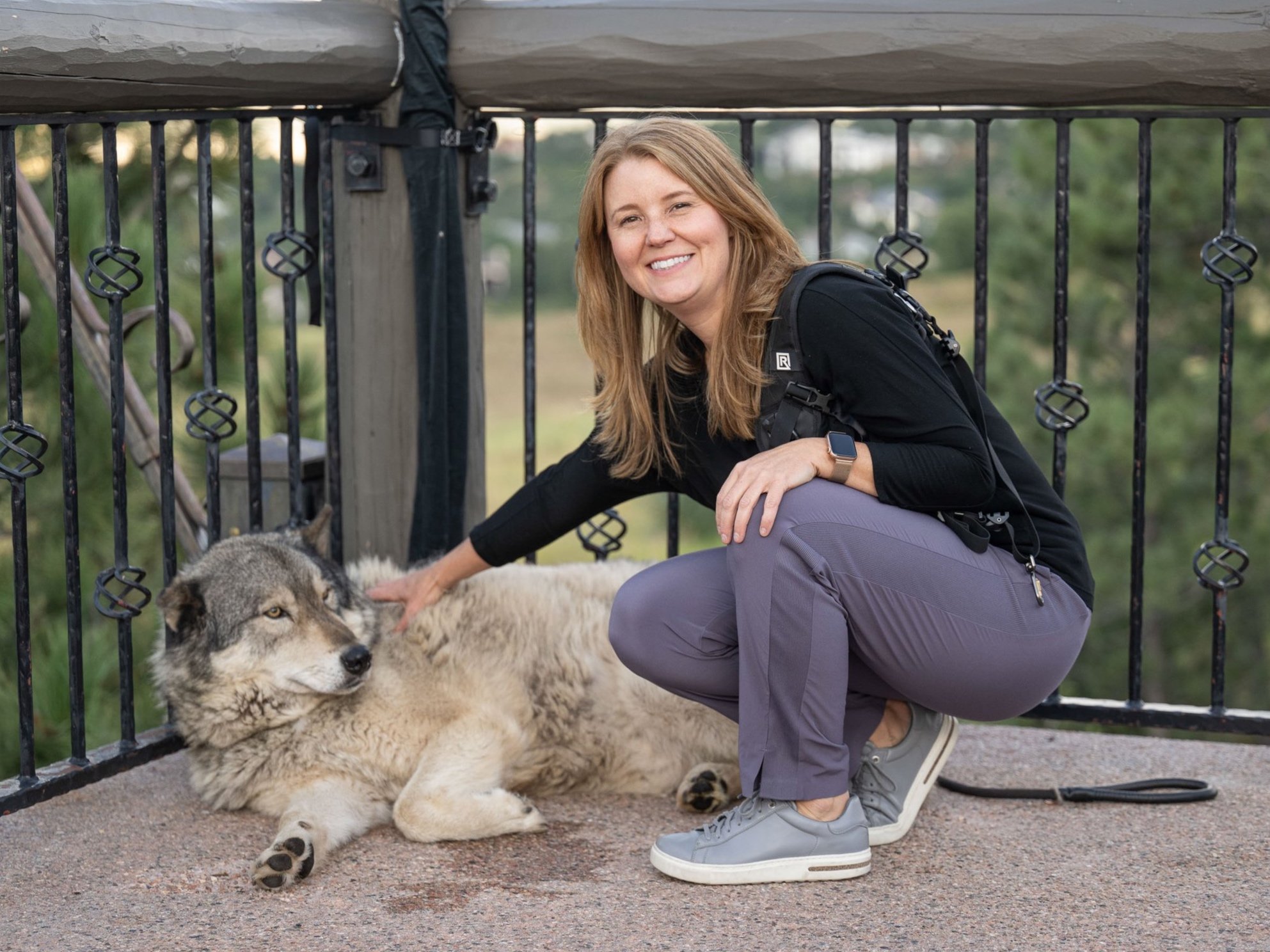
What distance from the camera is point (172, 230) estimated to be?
5758mm

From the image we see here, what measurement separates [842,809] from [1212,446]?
9002 millimetres

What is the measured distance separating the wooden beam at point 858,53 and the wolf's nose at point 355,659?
150 cm

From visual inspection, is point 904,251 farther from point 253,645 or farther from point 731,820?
point 253,645

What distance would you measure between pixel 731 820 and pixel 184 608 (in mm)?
1398

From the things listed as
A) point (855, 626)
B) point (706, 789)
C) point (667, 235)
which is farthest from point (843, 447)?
point (706, 789)

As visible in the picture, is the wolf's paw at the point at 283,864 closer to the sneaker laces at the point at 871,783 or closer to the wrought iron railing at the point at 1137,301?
the sneaker laces at the point at 871,783

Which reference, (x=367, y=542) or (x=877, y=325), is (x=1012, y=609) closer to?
(x=877, y=325)

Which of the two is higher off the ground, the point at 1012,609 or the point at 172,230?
the point at 172,230

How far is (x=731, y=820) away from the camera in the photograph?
2.78m

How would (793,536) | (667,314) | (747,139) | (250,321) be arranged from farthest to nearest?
(747,139)
(250,321)
(667,314)
(793,536)

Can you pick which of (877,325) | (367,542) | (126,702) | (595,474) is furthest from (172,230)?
(877,325)

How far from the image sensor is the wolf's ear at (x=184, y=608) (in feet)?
10.5

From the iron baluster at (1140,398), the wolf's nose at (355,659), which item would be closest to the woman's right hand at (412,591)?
the wolf's nose at (355,659)

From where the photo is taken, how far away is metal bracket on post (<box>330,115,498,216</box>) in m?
3.60
